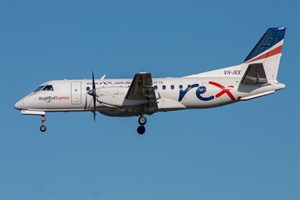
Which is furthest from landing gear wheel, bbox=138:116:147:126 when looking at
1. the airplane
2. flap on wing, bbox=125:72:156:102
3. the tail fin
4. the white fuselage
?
the tail fin

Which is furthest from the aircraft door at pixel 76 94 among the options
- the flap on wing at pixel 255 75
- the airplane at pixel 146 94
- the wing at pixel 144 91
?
the flap on wing at pixel 255 75

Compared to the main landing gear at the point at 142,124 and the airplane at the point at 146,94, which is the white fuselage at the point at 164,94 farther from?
the main landing gear at the point at 142,124

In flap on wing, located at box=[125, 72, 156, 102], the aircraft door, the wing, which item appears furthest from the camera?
the aircraft door

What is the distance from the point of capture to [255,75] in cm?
3547

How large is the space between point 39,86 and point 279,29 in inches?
583

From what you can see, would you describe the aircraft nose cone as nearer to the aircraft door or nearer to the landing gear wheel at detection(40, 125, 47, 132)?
the landing gear wheel at detection(40, 125, 47, 132)

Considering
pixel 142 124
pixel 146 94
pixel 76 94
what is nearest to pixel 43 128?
pixel 76 94

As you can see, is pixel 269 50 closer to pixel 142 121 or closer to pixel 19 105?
pixel 142 121

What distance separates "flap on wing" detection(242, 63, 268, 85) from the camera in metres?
34.9

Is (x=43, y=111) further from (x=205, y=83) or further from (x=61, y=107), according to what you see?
(x=205, y=83)

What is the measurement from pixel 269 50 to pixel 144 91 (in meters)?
8.63

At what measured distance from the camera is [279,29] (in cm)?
3812

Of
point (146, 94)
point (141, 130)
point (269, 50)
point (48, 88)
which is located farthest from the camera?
point (269, 50)

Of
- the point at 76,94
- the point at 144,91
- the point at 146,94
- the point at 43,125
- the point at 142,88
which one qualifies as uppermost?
the point at 142,88
